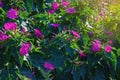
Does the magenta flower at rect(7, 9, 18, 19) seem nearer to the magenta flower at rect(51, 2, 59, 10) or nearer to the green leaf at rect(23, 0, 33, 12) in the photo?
the green leaf at rect(23, 0, 33, 12)

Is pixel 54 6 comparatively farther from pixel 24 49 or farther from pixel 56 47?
pixel 24 49

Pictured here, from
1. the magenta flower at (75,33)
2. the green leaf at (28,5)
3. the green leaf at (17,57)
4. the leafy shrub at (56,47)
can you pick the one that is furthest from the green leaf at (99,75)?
the green leaf at (28,5)

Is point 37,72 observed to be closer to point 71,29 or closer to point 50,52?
point 50,52

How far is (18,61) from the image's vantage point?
98.6 inches

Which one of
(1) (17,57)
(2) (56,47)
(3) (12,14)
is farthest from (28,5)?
(1) (17,57)

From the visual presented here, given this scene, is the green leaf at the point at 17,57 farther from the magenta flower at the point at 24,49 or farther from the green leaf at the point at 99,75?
the green leaf at the point at 99,75

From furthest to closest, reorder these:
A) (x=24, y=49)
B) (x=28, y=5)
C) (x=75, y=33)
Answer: (x=28, y=5), (x=75, y=33), (x=24, y=49)

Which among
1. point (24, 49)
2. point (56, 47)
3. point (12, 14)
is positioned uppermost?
point (12, 14)

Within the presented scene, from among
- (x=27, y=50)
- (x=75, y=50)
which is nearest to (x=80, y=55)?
(x=75, y=50)

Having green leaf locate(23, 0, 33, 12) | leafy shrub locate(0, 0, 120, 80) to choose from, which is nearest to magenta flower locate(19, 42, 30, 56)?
leafy shrub locate(0, 0, 120, 80)

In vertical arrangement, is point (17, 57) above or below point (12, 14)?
below

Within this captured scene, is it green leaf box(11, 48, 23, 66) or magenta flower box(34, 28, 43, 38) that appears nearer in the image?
green leaf box(11, 48, 23, 66)

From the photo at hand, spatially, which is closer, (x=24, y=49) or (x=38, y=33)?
(x=24, y=49)

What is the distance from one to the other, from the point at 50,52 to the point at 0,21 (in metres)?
0.48
